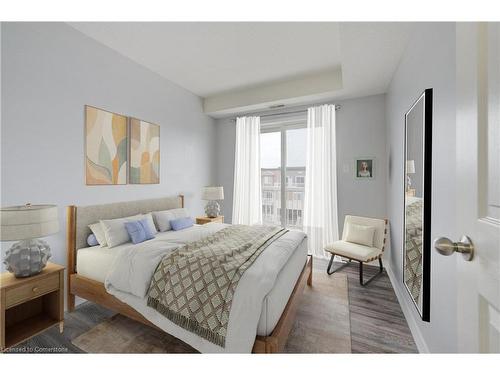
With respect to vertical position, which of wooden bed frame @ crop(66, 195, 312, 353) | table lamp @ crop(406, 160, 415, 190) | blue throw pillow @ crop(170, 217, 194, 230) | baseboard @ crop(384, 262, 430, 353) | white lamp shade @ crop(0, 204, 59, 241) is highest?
table lamp @ crop(406, 160, 415, 190)

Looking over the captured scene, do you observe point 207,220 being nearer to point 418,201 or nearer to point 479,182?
point 418,201

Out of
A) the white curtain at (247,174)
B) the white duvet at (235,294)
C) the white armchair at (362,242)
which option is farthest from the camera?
the white curtain at (247,174)

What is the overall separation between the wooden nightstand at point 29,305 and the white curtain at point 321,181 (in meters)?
3.29

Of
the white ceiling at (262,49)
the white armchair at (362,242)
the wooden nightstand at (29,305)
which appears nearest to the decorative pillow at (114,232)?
the wooden nightstand at (29,305)

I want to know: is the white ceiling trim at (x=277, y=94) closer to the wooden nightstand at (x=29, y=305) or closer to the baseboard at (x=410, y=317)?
the baseboard at (x=410, y=317)

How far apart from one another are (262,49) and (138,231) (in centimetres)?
255

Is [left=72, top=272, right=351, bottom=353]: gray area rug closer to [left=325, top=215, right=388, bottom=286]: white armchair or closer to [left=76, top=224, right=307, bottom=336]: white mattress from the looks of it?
[left=76, top=224, right=307, bottom=336]: white mattress

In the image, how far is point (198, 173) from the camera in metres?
4.17

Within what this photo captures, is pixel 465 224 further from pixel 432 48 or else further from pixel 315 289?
pixel 315 289

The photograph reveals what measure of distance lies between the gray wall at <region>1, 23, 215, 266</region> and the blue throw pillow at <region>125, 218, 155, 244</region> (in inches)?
21.3

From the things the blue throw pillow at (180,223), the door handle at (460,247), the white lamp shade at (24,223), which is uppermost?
the door handle at (460,247)

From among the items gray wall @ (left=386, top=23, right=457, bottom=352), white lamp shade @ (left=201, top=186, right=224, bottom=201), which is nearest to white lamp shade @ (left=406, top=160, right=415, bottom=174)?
gray wall @ (left=386, top=23, right=457, bottom=352)

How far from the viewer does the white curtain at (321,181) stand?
365cm

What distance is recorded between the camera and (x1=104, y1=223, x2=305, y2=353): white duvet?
1.36 metres
